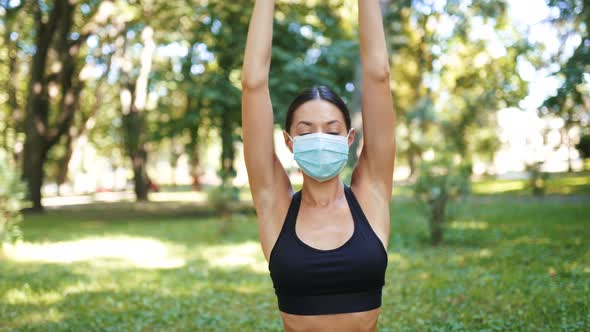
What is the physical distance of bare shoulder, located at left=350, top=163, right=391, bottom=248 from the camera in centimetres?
250

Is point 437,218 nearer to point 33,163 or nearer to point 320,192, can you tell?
point 320,192

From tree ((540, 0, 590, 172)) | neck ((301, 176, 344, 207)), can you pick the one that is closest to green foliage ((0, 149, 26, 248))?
neck ((301, 176, 344, 207))

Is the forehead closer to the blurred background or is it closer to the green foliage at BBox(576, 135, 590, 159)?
the blurred background

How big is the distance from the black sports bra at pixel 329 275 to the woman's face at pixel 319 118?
0.48 meters

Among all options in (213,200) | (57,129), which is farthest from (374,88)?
(57,129)

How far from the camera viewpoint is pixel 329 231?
94.9 inches

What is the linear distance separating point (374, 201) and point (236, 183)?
1240 cm

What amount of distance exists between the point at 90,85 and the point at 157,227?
1795 cm

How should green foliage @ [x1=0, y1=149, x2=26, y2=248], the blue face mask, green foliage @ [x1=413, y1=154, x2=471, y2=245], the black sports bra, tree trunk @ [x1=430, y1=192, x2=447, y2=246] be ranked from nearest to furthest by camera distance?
the black sports bra
the blue face mask
green foliage @ [x1=0, y1=149, x2=26, y2=248]
green foliage @ [x1=413, y1=154, x2=471, y2=245]
tree trunk @ [x1=430, y1=192, x2=447, y2=246]

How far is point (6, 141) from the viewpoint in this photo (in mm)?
31719

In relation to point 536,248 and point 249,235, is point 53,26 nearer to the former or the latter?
point 249,235

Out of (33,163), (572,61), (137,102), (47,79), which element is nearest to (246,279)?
(572,61)

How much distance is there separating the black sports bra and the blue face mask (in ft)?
0.99

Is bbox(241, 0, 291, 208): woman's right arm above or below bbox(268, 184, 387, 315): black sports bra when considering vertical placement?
above
